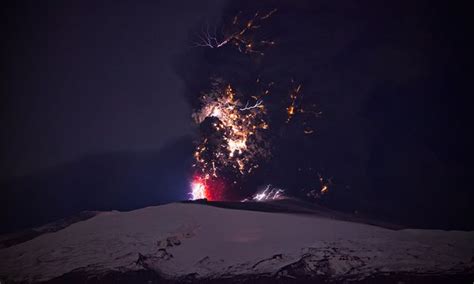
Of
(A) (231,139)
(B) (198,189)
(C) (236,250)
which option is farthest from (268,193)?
(C) (236,250)

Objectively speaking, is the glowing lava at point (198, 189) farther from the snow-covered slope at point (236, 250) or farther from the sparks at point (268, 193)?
the snow-covered slope at point (236, 250)

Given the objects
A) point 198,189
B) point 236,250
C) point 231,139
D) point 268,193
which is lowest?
point 236,250

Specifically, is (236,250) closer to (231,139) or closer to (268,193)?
(268,193)

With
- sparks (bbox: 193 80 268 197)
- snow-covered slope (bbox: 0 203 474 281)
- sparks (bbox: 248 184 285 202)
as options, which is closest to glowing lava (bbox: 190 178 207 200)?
sparks (bbox: 193 80 268 197)

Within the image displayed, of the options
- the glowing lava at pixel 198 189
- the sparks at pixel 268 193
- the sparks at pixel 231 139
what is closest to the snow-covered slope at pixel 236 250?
the sparks at pixel 268 193

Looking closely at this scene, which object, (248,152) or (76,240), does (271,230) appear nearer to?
(76,240)

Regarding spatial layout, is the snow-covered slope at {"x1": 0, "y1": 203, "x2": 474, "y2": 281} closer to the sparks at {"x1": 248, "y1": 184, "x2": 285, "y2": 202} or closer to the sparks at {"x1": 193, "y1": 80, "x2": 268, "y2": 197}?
the sparks at {"x1": 248, "y1": 184, "x2": 285, "y2": 202}

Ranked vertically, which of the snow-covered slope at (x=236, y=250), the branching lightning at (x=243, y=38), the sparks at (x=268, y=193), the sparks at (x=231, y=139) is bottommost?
the snow-covered slope at (x=236, y=250)

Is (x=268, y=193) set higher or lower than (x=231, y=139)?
lower
